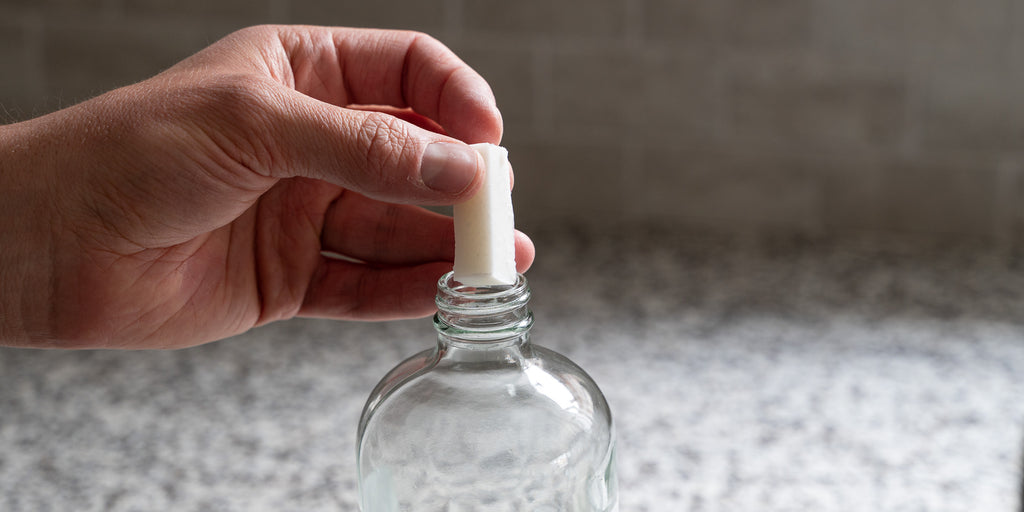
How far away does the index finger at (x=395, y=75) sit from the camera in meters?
0.79

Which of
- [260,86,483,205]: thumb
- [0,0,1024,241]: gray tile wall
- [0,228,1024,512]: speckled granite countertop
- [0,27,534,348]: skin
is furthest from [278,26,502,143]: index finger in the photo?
[0,0,1024,241]: gray tile wall

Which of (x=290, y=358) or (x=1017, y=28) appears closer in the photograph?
(x=290, y=358)

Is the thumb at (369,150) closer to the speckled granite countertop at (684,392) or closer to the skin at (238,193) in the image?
the skin at (238,193)

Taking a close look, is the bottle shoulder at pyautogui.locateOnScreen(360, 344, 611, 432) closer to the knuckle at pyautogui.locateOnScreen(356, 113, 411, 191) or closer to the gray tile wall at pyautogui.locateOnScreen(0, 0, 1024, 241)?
the knuckle at pyautogui.locateOnScreen(356, 113, 411, 191)

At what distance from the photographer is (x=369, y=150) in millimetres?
622

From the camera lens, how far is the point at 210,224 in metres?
0.73

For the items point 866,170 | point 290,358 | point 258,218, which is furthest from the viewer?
point 866,170

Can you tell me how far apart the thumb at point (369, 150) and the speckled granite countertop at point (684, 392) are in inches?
15.5

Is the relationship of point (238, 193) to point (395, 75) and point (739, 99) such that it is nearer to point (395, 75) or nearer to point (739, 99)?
point (395, 75)

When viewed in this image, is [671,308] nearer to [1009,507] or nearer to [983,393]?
[983,393]

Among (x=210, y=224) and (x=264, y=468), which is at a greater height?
(x=210, y=224)

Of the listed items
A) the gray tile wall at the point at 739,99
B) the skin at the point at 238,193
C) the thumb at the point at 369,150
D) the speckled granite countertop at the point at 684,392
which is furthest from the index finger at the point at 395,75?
the gray tile wall at the point at 739,99

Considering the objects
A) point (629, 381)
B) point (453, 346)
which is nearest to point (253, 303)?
point (453, 346)

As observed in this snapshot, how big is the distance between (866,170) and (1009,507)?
0.66 m
